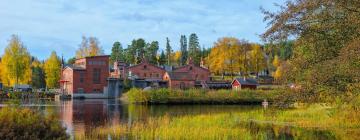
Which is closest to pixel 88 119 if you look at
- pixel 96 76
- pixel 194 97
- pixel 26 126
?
pixel 26 126

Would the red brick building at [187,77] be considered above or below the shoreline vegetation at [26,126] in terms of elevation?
above

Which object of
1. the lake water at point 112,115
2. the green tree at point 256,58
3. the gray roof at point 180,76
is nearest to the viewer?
the lake water at point 112,115

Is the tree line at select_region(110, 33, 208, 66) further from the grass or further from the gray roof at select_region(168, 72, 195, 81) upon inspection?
the grass

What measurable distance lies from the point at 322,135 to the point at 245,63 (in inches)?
3330

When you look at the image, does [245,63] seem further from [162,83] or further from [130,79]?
[130,79]

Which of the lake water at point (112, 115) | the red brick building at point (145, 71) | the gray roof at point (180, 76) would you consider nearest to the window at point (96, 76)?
the red brick building at point (145, 71)

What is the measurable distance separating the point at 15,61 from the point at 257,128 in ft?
221

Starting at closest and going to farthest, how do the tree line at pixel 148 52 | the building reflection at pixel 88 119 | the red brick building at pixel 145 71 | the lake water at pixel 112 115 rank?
the lake water at pixel 112 115
the building reflection at pixel 88 119
the red brick building at pixel 145 71
the tree line at pixel 148 52

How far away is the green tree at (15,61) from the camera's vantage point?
273 feet

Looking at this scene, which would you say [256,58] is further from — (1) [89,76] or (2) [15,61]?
(2) [15,61]

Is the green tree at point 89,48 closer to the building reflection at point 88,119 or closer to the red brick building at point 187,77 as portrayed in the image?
the red brick building at point 187,77

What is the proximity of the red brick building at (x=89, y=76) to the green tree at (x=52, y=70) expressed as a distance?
854 centimetres

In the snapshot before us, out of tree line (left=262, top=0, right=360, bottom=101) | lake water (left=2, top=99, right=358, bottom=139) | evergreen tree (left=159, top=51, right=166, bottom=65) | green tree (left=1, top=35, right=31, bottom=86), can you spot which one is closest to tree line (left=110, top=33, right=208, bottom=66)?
evergreen tree (left=159, top=51, right=166, bottom=65)

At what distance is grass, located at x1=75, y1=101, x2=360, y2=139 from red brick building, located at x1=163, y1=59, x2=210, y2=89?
59372 mm
